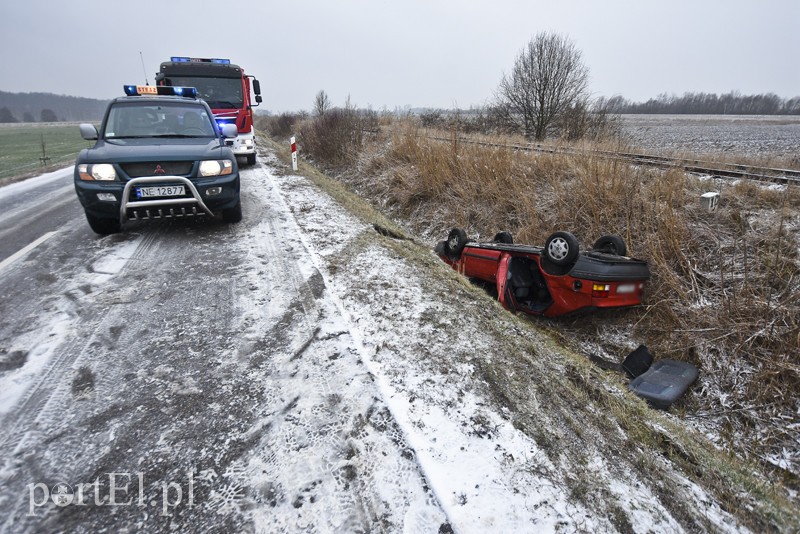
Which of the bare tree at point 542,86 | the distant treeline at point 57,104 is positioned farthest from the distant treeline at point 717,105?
the distant treeline at point 57,104

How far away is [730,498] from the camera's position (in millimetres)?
A: 1850

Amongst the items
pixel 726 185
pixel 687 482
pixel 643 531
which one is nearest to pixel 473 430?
pixel 643 531

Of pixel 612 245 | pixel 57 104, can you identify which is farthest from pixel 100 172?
pixel 57 104

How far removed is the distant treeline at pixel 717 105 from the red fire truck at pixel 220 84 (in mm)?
69280

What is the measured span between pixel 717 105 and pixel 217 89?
9251cm

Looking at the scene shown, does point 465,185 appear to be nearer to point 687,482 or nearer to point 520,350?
point 520,350

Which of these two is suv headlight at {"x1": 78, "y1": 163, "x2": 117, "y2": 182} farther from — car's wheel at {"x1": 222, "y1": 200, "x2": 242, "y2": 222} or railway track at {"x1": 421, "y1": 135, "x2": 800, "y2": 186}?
railway track at {"x1": 421, "y1": 135, "x2": 800, "y2": 186}

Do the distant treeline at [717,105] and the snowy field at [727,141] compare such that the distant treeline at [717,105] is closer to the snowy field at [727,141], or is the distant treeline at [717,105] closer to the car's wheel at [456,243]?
the snowy field at [727,141]

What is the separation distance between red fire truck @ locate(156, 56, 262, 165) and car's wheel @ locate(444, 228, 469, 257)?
759 cm

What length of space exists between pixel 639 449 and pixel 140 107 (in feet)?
22.9

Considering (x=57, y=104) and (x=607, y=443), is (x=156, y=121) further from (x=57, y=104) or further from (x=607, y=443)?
(x=57, y=104)

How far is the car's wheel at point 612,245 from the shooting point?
4.85 m

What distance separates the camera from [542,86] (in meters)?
18.5

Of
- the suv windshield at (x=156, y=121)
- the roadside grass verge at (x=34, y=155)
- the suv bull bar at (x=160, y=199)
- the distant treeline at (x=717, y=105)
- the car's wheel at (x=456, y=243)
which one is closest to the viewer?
the suv bull bar at (x=160, y=199)
